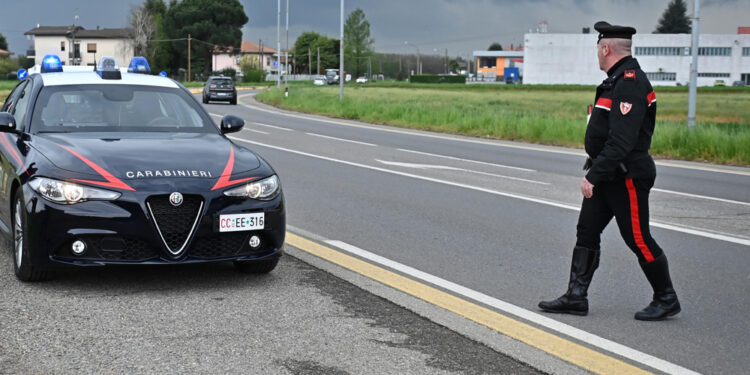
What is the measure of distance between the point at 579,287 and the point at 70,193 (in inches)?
122

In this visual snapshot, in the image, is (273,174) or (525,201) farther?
(525,201)

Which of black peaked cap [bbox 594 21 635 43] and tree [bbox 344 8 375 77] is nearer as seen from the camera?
black peaked cap [bbox 594 21 635 43]

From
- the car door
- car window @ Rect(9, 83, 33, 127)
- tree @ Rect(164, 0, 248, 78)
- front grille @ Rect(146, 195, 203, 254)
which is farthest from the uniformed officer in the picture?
tree @ Rect(164, 0, 248, 78)

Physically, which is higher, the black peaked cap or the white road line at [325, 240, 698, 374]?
the black peaked cap

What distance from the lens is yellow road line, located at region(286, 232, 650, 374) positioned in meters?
4.55

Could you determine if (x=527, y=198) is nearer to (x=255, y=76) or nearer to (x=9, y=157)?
(x=9, y=157)

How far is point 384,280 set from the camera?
635 cm

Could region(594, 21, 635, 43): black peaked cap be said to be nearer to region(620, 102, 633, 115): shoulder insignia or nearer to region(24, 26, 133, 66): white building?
region(620, 102, 633, 115): shoulder insignia

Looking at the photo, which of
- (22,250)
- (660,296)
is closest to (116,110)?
(22,250)

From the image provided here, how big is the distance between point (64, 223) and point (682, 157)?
15778 mm

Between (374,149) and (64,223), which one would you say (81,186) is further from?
(374,149)

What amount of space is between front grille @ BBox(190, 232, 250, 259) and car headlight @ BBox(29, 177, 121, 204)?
1.90ft

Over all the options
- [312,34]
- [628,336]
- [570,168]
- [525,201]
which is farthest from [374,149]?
[312,34]

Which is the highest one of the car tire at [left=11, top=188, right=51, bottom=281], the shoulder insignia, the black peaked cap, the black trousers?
the black peaked cap
